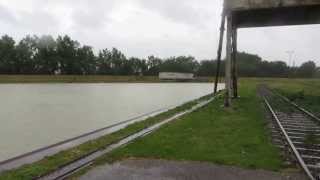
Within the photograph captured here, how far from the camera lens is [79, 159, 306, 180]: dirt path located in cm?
746

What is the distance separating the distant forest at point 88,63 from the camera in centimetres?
12012

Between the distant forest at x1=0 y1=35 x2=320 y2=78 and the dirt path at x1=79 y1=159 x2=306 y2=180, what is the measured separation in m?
115

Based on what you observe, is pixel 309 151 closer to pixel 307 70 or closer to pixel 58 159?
pixel 58 159

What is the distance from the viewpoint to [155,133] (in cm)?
1267

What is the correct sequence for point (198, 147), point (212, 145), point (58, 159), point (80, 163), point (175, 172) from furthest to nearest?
1. point (212, 145)
2. point (198, 147)
3. point (58, 159)
4. point (80, 163)
5. point (175, 172)

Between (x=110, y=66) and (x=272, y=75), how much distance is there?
182 feet

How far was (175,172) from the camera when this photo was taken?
7.81m

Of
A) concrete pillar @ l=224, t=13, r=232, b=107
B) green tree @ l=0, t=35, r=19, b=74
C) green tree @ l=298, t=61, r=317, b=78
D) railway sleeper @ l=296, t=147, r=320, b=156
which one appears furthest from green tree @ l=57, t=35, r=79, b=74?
railway sleeper @ l=296, t=147, r=320, b=156

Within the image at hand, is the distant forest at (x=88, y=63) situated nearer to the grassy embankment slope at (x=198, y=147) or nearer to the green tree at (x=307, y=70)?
the green tree at (x=307, y=70)

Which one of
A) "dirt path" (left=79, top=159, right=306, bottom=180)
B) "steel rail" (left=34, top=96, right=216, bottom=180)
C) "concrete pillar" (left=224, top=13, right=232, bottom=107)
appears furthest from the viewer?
"concrete pillar" (left=224, top=13, right=232, bottom=107)

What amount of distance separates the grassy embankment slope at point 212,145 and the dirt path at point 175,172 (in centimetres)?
43

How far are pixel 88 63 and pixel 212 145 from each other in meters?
123

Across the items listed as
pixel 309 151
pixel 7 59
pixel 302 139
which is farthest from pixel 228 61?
pixel 7 59

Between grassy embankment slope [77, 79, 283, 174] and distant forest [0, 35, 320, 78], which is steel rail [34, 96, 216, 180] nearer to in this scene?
grassy embankment slope [77, 79, 283, 174]
